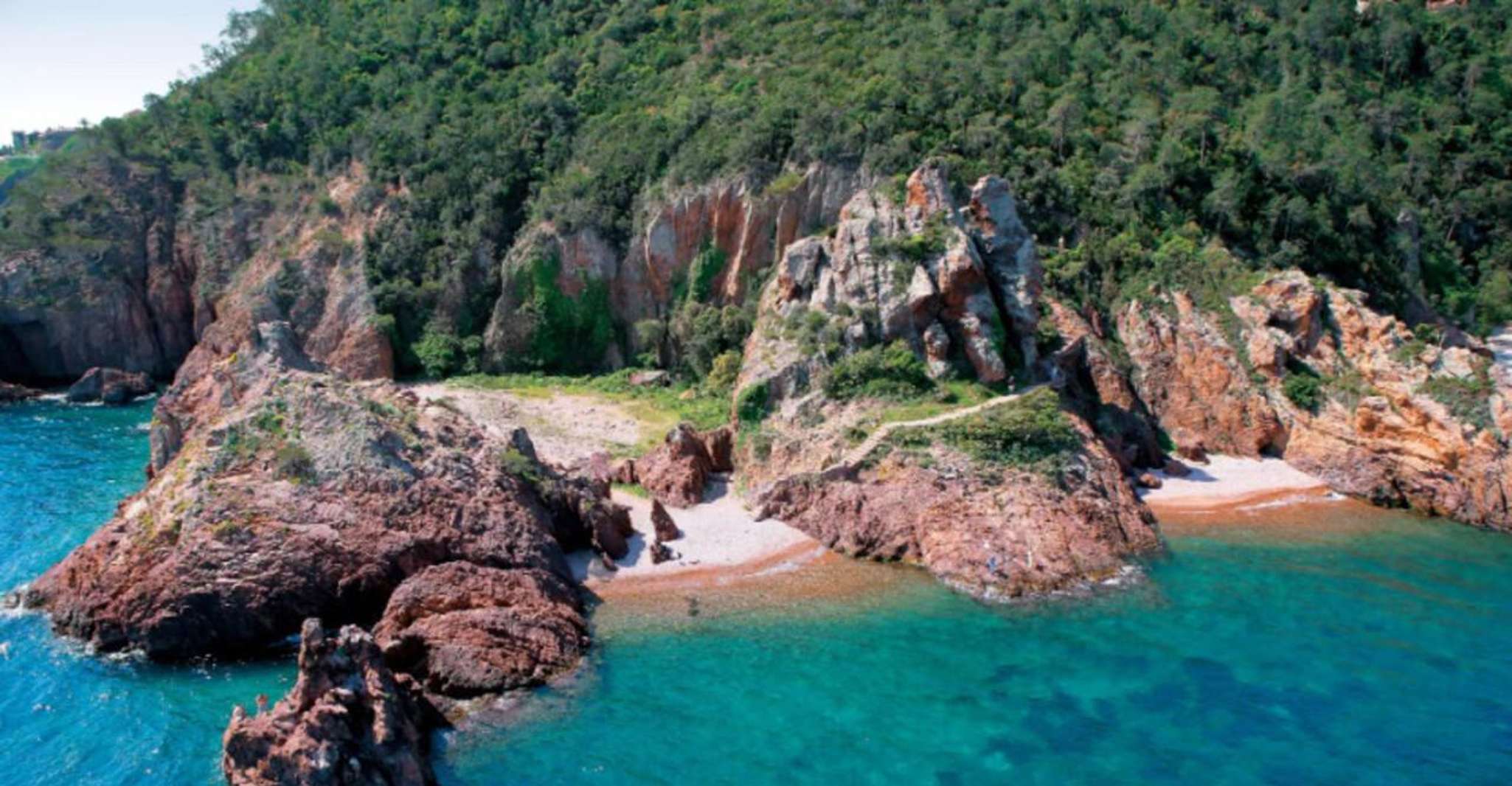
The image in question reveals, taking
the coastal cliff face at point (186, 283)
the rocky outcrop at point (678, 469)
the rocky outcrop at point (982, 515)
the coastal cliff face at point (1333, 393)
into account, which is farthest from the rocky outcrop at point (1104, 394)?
the coastal cliff face at point (186, 283)

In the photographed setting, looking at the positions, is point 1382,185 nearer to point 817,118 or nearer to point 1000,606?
point 817,118

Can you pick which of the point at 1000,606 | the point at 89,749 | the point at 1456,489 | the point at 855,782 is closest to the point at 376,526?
the point at 89,749

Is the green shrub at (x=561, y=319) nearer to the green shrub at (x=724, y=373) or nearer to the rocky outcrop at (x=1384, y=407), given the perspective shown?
the green shrub at (x=724, y=373)

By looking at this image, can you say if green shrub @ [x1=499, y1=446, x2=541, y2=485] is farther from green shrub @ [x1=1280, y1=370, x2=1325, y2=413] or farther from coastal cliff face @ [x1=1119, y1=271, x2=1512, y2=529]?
green shrub @ [x1=1280, y1=370, x2=1325, y2=413]

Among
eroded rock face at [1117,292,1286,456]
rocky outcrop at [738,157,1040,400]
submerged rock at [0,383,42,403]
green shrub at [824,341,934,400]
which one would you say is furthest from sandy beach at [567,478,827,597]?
submerged rock at [0,383,42,403]

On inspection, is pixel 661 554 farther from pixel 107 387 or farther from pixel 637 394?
pixel 107 387

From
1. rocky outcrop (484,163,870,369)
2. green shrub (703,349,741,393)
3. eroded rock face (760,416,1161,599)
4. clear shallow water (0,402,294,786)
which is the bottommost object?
clear shallow water (0,402,294,786)
